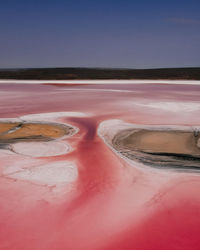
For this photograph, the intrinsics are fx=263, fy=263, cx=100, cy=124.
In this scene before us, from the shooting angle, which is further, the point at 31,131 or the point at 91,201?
the point at 31,131

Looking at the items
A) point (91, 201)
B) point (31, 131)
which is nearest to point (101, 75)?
point (31, 131)

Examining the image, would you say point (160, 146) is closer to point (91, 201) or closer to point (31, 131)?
point (91, 201)

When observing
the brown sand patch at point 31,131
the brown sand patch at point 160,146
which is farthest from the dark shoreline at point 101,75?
the brown sand patch at point 160,146

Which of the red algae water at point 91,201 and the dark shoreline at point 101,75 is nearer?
the red algae water at point 91,201

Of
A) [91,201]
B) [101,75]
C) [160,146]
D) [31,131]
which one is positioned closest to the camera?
[91,201]

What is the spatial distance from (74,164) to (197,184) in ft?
2.71

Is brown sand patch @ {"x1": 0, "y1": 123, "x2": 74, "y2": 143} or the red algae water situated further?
brown sand patch @ {"x1": 0, "y1": 123, "x2": 74, "y2": 143}

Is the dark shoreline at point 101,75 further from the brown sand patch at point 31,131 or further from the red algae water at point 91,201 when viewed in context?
the red algae water at point 91,201

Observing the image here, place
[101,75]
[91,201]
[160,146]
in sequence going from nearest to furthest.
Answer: [91,201] < [160,146] < [101,75]

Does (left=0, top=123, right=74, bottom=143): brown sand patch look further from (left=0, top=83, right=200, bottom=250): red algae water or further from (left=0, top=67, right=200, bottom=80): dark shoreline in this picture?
(left=0, top=67, right=200, bottom=80): dark shoreline

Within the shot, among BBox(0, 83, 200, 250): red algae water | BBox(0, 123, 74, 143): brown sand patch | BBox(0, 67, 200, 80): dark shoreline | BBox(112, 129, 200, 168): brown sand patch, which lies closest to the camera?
BBox(0, 83, 200, 250): red algae water

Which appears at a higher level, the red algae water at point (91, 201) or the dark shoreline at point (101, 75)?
the dark shoreline at point (101, 75)

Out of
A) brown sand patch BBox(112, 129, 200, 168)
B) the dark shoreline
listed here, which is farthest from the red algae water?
the dark shoreline

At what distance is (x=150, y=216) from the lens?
50.7 inches
